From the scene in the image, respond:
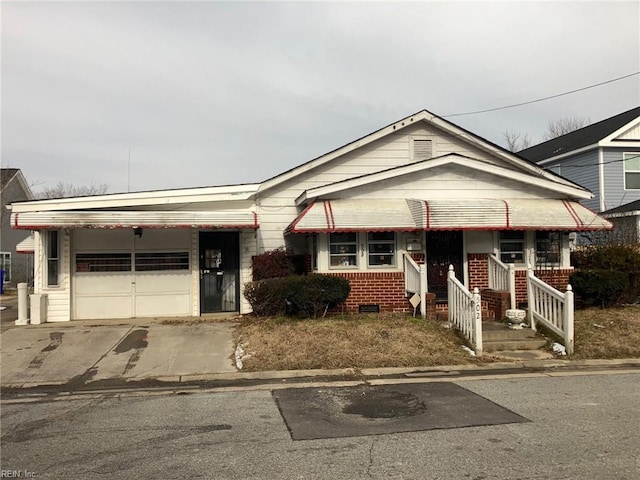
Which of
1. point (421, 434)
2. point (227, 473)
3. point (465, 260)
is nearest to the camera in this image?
point (227, 473)

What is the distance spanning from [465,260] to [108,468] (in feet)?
33.7

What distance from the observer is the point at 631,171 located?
21.8 metres

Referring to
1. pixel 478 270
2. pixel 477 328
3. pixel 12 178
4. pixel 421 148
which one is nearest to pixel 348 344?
pixel 477 328

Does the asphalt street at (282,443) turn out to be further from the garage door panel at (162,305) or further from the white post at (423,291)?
the garage door panel at (162,305)

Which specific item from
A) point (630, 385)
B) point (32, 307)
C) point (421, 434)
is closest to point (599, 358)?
point (630, 385)

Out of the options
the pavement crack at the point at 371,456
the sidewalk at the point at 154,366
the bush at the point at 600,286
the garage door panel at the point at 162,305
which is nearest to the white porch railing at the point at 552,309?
the sidewalk at the point at 154,366

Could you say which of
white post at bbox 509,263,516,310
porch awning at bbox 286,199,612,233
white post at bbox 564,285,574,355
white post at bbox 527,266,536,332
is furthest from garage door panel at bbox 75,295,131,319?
white post at bbox 564,285,574,355

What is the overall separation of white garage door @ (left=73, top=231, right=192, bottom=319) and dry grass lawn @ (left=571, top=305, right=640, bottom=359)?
9091mm

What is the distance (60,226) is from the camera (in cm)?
1195

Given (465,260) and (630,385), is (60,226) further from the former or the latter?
(630,385)

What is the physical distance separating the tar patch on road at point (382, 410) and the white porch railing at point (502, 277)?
15.7 feet

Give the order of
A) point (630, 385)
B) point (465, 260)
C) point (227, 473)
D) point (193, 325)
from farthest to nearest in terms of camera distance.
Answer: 1. point (465, 260)
2. point (193, 325)
3. point (630, 385)
4. point (227, 473)

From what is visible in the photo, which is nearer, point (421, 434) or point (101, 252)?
point (421, 434)

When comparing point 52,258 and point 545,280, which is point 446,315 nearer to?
point 545,280
